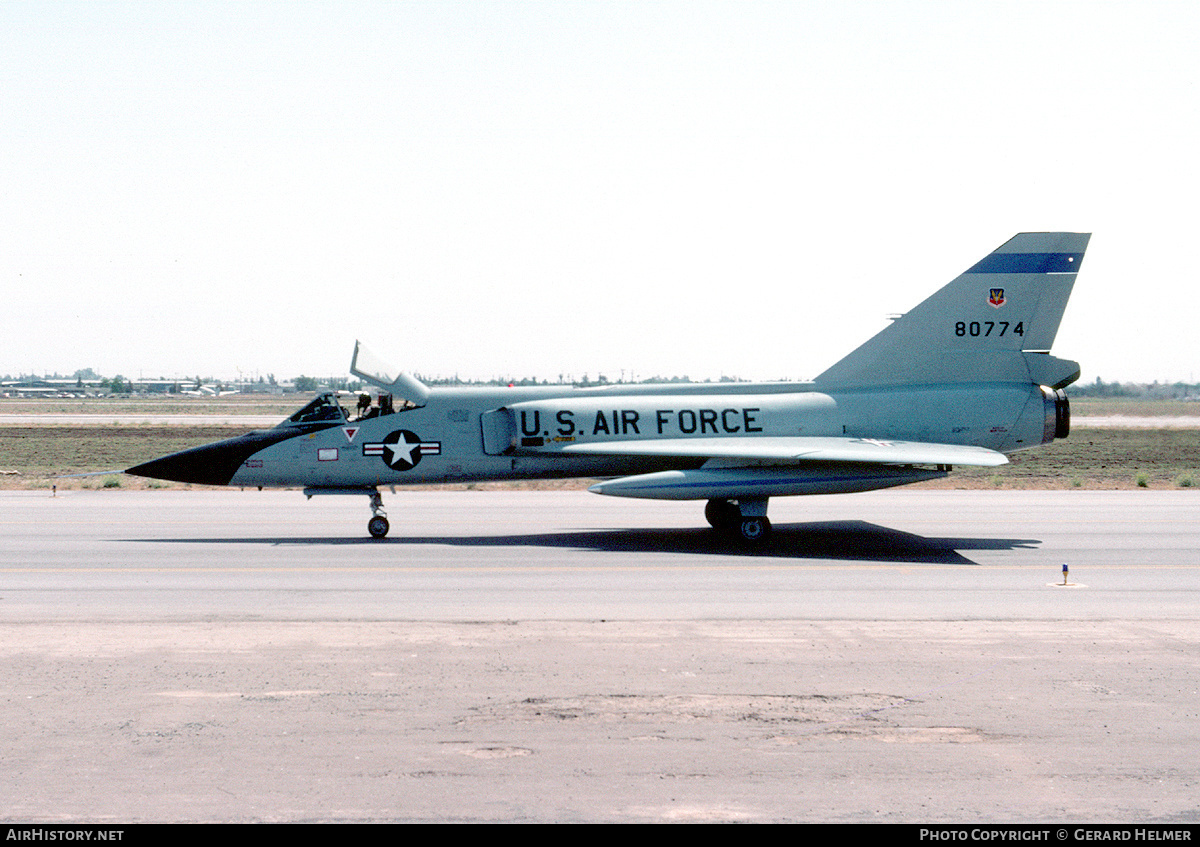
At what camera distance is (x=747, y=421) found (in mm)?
20625

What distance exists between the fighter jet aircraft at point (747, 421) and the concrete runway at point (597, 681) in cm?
148

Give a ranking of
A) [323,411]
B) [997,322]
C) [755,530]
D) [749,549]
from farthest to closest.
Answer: [997,322]
[323,411]
[755,530]
[749,549]

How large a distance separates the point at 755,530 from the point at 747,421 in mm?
2402

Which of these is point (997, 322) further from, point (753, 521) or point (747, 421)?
point (753, 521)

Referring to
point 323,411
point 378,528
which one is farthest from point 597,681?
point 323,411

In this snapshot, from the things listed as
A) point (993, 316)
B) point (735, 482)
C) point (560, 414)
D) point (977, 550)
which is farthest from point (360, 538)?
point (993, 316)

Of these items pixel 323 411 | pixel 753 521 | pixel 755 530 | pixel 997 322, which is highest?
pixel 997 322

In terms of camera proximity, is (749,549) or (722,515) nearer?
(749,549)

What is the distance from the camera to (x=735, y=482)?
1892cm

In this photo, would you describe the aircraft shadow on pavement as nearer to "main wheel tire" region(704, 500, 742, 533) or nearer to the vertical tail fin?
"main wheel tire" region(704, 500, 742, 533)

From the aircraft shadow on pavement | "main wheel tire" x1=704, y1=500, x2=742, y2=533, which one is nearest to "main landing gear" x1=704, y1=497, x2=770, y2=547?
the aircraft shadow on pavement

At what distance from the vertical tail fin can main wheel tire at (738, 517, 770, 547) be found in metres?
4.17

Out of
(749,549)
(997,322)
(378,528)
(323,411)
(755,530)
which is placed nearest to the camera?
(749,549)
